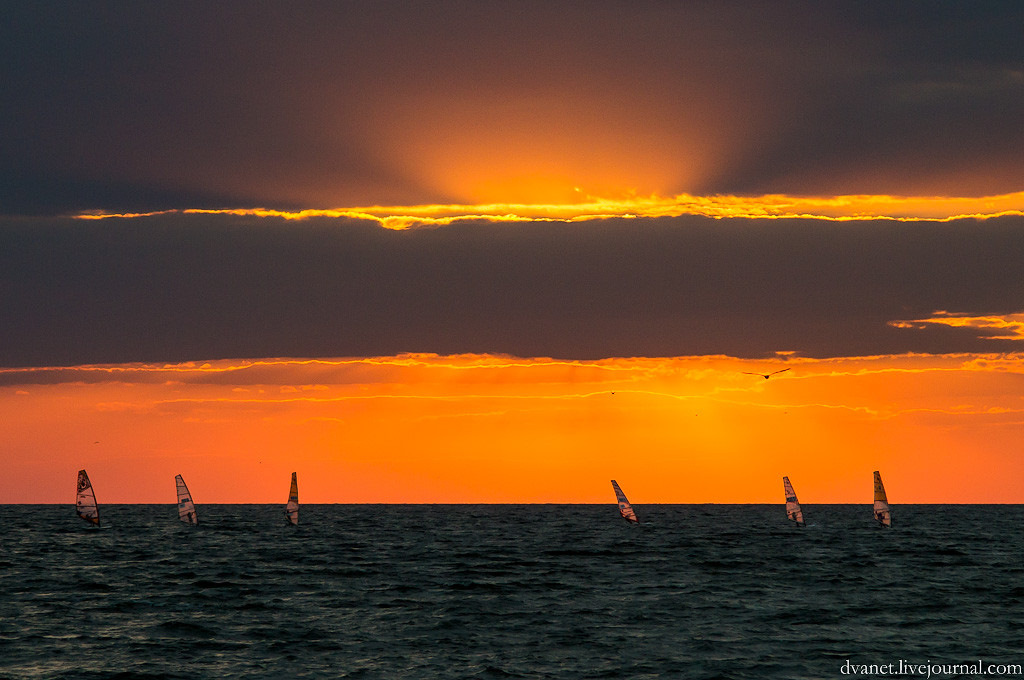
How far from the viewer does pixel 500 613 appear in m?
45.5

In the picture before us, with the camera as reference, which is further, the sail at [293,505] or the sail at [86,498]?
the sail at [293,505]

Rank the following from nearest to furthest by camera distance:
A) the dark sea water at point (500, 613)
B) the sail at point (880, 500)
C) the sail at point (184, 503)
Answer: the dark sea water at point (500, 613)
the sail at point (880, 500)
the sail at point (184, 503)

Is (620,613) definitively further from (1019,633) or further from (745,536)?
(745,536)

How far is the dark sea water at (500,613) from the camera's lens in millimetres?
34594

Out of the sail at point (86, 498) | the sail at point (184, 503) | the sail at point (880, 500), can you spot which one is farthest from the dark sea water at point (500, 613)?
the sail at point (184, 503)

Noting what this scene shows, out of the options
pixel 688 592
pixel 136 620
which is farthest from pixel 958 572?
pixel 136 620

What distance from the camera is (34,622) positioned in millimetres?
42312

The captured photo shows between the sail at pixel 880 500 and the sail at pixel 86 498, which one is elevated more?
the sail at pixel 86 498

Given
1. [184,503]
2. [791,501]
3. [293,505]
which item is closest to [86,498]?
[184,503]

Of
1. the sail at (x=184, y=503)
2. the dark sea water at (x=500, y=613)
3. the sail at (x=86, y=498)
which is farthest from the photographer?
the sail at (x=184, y=503)

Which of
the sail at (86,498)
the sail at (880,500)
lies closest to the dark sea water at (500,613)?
the sail at (880,500)

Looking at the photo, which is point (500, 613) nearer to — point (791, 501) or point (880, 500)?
point (880, 500)

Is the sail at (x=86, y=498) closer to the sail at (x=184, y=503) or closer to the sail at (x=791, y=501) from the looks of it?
the sail at (x=184, y=503)

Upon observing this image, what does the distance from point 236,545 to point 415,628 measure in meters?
52.4
